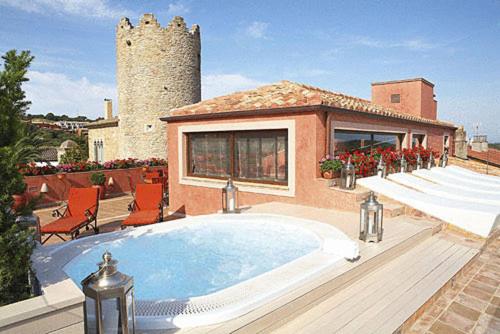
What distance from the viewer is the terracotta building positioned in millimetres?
8031

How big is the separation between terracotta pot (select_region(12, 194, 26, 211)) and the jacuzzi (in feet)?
2.03

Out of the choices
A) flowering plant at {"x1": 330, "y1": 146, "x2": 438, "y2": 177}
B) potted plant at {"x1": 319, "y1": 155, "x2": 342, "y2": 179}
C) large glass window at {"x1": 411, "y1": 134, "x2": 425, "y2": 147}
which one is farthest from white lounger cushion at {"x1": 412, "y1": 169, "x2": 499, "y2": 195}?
potted plant at {"x1": 319, "y1": 155, "x2": 342, "y2": 179}

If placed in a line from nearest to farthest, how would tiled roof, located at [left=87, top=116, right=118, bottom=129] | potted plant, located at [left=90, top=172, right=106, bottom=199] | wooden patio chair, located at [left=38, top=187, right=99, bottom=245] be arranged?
1. wooden patio chair, located at [left=38, top=187, right=99, bottom=245]
2. potted plant, located at [left=90, top=172, right=106, bottom=199]
3. tiled roof, located at [left=87, top=116, right=118, bottom=129]

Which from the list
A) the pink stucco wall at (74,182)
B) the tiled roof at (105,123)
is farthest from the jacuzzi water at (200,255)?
the tiled roof at (105,123)

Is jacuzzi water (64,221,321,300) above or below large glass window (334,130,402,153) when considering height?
below

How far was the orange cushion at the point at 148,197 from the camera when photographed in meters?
8.54

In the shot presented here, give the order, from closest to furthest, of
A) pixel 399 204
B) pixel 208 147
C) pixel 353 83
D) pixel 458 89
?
pixel 399 204, pixel 208 147, pixel 458 89, pixel 353 83

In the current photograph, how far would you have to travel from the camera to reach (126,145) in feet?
77.8

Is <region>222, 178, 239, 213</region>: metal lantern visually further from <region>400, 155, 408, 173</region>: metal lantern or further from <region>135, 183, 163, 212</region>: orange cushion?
<region>400, 155, 408, 173</region>: metal lantern

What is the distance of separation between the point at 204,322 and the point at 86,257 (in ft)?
9.48

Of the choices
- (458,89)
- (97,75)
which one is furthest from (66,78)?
(458,89)

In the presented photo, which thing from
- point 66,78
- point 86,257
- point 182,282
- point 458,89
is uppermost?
point 66,78

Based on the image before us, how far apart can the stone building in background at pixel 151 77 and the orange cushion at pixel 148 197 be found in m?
15.2

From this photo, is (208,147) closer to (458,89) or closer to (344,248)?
(344,248)
